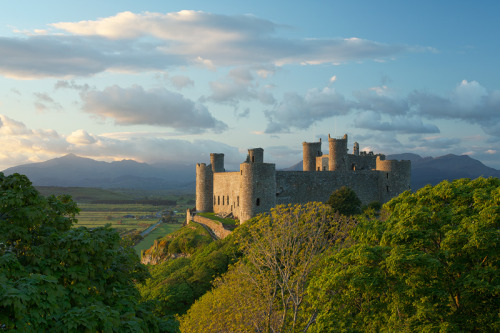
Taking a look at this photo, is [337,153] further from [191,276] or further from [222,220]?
[191,276]

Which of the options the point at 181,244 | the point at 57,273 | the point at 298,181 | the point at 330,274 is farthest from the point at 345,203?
the point at 57,273

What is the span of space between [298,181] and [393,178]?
12.0 m

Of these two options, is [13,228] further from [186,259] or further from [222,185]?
[222,185]

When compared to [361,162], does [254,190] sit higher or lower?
lower

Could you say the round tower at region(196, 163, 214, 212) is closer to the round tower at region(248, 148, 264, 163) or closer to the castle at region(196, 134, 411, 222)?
the castle at region(196, 134, 411, 222)

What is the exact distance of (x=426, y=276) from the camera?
17016 mm

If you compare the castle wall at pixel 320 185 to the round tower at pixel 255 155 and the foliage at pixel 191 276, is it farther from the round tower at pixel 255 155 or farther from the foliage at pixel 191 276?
the foliage at pixel 191 276

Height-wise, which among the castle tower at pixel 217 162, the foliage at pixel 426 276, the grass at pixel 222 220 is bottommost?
the grass at pixel 222 220

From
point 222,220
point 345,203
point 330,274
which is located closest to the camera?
point 330,274

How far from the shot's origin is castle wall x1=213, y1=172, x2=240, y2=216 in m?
56.0

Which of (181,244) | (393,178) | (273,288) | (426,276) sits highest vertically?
(393,178)

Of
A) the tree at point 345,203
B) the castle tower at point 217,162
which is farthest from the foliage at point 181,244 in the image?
the tree at point 345,203

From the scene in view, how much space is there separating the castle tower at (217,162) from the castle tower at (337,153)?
15.2 meters

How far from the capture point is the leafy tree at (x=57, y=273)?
34.2ft
